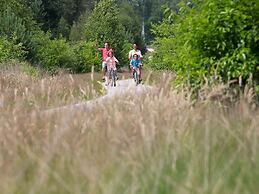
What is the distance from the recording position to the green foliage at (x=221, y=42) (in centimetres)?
632

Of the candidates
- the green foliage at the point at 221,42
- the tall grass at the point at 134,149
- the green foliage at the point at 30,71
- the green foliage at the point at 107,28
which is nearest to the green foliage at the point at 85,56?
the green foliage at the point at 107,28

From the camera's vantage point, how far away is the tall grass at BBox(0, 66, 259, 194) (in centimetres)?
339

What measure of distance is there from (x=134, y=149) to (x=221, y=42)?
3.23 m

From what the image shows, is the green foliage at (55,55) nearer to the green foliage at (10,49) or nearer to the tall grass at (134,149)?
the green foliage at (10,49)

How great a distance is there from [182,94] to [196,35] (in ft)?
Answer: 5.52

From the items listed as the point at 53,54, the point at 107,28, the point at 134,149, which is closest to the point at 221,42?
the point at 134,149

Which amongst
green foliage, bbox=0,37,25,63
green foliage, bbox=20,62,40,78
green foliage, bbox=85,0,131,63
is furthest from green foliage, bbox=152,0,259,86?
green foliage, bbox=85,0,131,63

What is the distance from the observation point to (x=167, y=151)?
3803mm

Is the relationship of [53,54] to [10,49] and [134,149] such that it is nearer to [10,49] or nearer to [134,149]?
[10,49]

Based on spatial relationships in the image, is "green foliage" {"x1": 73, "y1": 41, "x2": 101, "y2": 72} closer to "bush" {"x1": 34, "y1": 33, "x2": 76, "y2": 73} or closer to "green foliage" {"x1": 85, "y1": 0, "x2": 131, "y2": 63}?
"bush" {"x1": 34, "y1": 33, "x2": 76, "y2": 73}

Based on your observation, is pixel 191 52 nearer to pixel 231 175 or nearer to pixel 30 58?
pixel 231 175

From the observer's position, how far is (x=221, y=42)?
6.53 meters

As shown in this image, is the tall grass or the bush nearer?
the tall grass

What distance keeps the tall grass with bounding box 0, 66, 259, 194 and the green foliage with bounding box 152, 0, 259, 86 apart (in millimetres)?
1594
